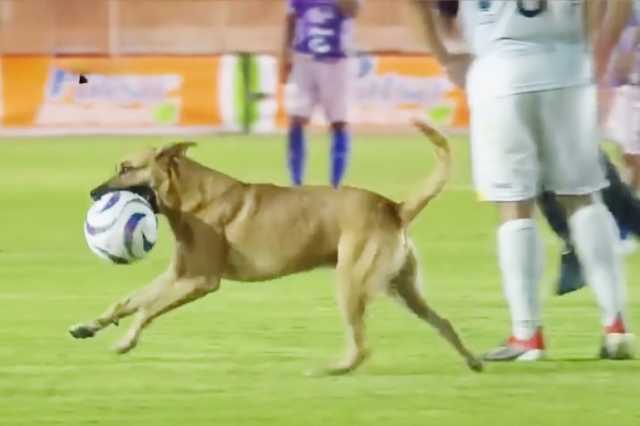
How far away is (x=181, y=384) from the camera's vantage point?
8.13m

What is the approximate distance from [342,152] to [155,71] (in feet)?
33.4

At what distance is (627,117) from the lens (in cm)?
1525

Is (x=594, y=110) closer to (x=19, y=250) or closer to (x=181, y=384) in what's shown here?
(x=181, y=384)

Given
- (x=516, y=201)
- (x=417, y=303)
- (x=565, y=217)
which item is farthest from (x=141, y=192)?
(x=565, y=217)

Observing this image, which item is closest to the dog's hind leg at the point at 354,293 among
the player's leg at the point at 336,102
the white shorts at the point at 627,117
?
the white shorts at the point at 627,117

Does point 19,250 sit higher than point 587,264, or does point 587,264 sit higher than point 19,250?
point 587,264

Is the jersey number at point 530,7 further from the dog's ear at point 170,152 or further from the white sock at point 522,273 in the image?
the dog's ear at point 170,152

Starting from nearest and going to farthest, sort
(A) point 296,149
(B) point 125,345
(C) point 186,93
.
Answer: (B) point 125,345 → (A) point 296,149 → (C) point 186,93

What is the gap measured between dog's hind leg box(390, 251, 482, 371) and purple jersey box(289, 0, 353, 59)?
31.9ft

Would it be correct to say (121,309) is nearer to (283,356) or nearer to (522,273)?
(283,356)

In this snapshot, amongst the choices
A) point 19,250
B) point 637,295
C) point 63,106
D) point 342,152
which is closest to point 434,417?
point 637,295

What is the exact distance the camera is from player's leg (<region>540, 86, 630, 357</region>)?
874 centimetres

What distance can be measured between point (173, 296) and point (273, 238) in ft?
1.56

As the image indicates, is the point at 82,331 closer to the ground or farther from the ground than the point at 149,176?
closer to the ground
